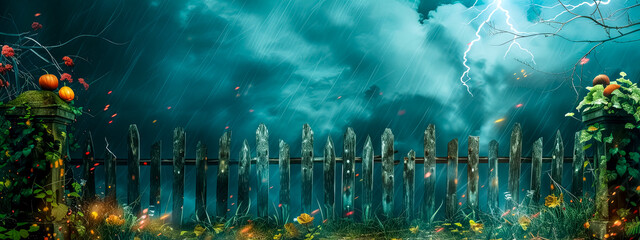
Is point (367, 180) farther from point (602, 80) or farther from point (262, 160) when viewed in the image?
point (602, 80)

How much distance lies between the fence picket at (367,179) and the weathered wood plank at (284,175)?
3.32 feet

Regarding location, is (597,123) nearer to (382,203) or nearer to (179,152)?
(382,203)

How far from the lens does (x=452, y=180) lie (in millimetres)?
6320

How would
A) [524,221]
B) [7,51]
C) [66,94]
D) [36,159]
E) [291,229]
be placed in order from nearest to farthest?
1. [36,159]
2. [66,94]
3. [7,51]
4. [524,221]
5. [291,229]

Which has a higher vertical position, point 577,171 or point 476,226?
point 577,171

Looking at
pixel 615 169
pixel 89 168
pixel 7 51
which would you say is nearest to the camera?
pixel 615 169

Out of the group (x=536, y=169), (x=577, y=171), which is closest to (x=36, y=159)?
(x=536, y=169)

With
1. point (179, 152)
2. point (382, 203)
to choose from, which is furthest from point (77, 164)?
point (382, 203)

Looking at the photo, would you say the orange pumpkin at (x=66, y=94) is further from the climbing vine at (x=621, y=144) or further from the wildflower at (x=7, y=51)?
the climbing vine at (x=621, y=144)

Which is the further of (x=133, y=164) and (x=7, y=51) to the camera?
(x=133, y=164)

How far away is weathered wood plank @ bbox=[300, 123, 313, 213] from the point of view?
6.18 metres

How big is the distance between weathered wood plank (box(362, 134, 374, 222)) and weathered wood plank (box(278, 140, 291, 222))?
1010 millimetres

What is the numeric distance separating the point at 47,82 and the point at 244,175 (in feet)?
8.51

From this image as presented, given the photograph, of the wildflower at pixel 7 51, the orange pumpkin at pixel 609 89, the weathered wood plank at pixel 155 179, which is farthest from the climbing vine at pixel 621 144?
the wildflower at pixel 7 51
